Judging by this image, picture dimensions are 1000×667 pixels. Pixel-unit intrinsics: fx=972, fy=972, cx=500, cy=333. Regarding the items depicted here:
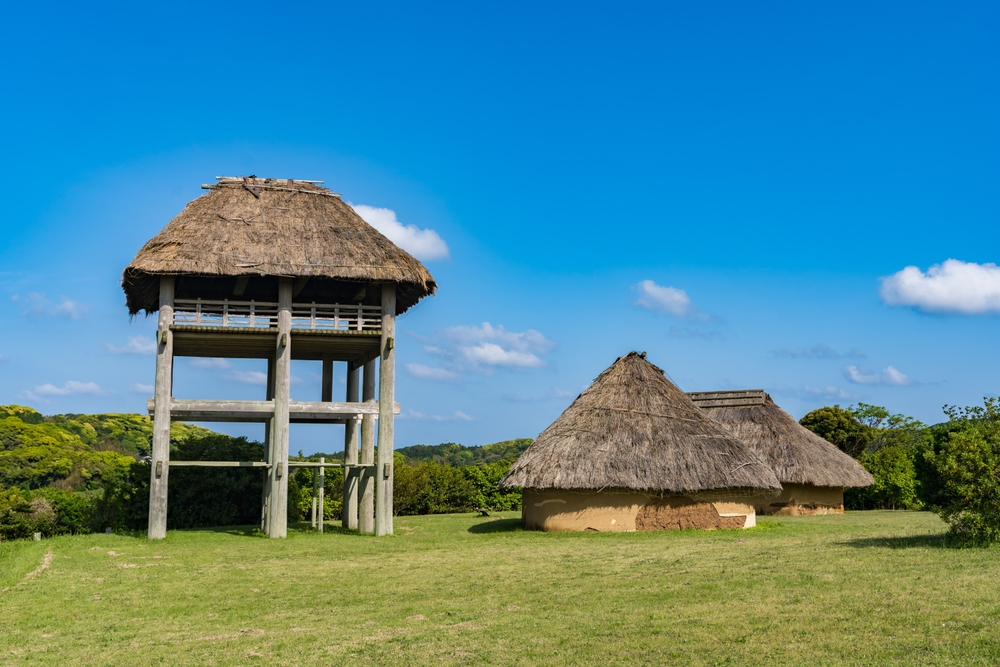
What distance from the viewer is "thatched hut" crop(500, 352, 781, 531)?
908 inches

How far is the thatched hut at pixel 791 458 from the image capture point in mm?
31969

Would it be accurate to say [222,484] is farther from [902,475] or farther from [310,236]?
[902,475]

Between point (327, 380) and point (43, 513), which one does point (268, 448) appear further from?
point (43, 513)

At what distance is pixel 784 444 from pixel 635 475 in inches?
474

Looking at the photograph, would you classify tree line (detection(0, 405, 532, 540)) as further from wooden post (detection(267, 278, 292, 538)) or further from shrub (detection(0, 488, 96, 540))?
wooden post (detection(267, 278, 292, 538))

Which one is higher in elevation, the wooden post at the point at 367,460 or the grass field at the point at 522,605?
the wooden post at the point at 367,460

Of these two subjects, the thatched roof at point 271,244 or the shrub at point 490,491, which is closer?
the thatched roof at point 271,244

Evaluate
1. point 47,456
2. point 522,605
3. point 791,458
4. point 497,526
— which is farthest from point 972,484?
point 47,456

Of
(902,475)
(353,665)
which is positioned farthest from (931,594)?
(902,475)

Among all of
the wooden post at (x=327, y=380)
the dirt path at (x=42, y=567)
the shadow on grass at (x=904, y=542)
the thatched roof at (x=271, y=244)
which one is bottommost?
the dirt path at (x=42, y=567)

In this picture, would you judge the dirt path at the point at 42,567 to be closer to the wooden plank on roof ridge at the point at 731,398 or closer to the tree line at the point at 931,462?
the tree line at the point at 931,462

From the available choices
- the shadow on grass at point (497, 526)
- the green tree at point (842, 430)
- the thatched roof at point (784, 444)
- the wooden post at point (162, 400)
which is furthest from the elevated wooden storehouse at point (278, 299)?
the green tree at point (842, 430)

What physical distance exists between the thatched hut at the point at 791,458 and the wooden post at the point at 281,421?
14977 millimetres

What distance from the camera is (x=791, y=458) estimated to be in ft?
106
